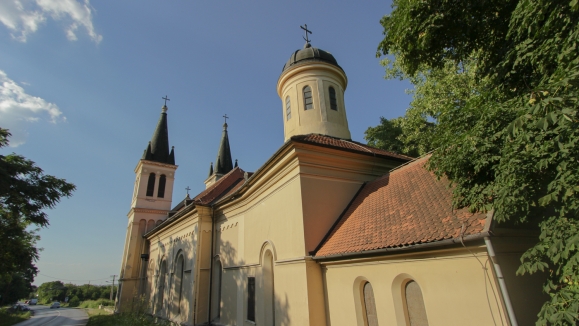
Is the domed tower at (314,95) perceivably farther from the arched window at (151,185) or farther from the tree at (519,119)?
the arched window at (151,185)

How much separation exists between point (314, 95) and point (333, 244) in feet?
25.4

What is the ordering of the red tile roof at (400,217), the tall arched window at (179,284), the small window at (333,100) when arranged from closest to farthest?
1. the red tile roof at (400,217)
2. the small window at (333,100)
3. the tall arched window at (179,284)

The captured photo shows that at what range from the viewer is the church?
4.36 meters

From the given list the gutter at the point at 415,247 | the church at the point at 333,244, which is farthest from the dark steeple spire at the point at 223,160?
the gutter at the point at 415,247

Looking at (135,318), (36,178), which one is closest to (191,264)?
(135,318)

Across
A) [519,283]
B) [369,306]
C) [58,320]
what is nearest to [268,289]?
[369,306]

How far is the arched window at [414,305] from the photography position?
5.11 m

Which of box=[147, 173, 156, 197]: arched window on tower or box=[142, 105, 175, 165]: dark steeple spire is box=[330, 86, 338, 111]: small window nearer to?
box=[142, 105, 175, 165]: dark steeple spire

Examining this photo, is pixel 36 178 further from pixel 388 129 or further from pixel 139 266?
pixel 388 129

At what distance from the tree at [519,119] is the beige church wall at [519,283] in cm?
18

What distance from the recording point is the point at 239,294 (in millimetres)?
11125

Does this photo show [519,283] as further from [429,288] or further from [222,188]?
[222,188]

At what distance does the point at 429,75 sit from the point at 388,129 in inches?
219

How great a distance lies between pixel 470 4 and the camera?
4953mm
